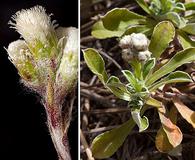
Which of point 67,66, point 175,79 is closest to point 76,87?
point 67,66

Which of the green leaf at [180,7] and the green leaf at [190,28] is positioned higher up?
the green leaf at [180,7]

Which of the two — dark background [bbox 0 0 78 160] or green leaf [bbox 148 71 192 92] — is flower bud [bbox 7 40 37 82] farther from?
green leaf [bbox 148 71 192 92]

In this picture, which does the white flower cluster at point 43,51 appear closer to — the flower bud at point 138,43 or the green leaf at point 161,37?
the flower bud at point 138,43

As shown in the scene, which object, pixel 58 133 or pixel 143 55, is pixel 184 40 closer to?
pixel 143 55

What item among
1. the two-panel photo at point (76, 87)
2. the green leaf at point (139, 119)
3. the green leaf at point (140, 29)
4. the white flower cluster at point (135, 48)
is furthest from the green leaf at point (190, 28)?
the green leaf at point (139, 119)

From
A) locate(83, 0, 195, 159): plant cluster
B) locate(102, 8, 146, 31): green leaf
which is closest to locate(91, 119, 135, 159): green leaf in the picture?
locate(83, 0, 195, 159): plant cluster

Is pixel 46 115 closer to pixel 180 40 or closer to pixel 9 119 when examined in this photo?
pixel 9 119
